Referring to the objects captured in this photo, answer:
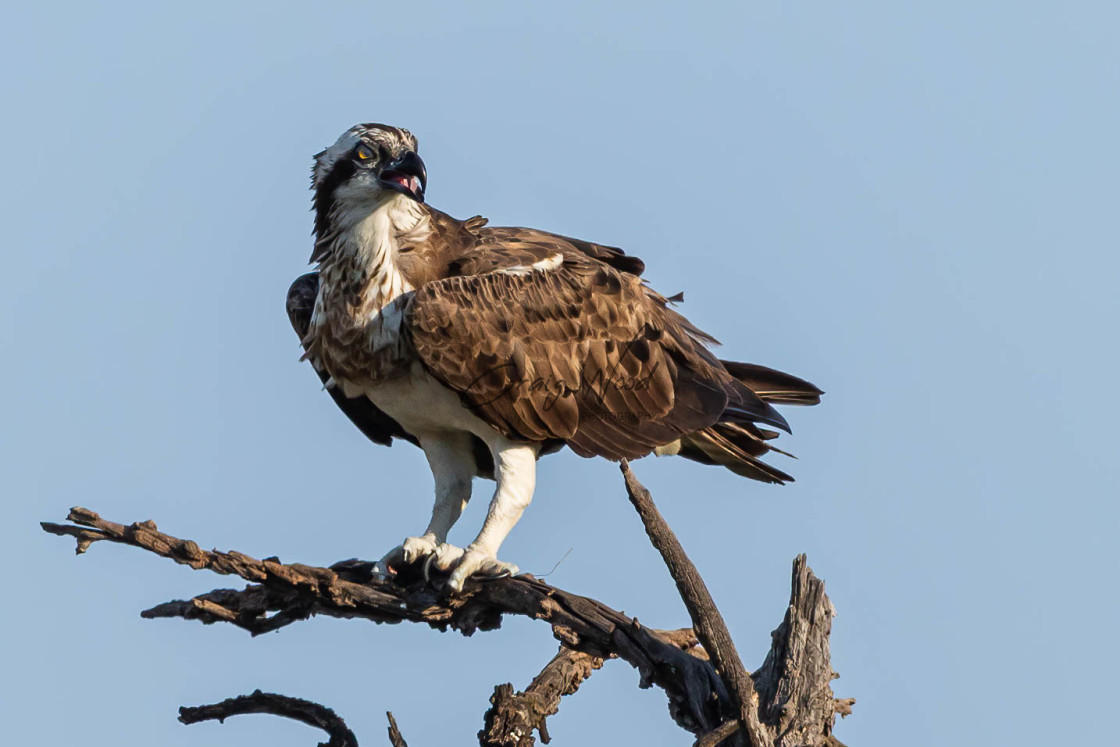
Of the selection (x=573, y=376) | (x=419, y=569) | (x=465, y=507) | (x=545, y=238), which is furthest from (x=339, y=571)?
(x=545, y=238)

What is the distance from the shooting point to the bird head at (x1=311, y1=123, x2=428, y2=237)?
783 cm

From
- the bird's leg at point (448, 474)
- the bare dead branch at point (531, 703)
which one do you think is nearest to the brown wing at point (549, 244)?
the bird's leg at point (448, 474)

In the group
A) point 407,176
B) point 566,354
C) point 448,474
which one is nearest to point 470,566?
point 448,474

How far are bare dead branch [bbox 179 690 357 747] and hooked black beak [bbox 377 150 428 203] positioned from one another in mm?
2826

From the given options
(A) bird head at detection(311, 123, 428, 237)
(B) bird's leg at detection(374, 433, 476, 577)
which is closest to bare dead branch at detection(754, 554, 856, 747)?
(B) bird's leg at detection(374, 433, 476, 577)

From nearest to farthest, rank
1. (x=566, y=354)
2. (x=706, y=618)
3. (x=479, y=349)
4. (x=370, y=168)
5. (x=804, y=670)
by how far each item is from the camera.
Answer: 1. (x=706, y=618)
2. (x=804, y=670)
3. (x=479, y=349)
4. (x=370, y=168)
5. (x=566, y=354)

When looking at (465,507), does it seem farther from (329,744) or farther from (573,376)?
(329,744)

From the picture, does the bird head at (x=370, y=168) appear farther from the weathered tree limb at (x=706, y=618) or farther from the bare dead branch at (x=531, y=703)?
the bare dead branch at (x=531, y=703)

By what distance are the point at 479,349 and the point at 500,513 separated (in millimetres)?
934

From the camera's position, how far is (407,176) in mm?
7848

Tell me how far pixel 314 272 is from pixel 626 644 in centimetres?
332

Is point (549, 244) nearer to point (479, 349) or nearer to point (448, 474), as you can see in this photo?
point (479, 349)

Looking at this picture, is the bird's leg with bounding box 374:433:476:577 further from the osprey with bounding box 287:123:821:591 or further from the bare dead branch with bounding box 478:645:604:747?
the bare dead branch with bounding box 478:645:604:747

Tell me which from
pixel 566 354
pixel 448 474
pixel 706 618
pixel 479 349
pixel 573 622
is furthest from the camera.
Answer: pixel 448 474
